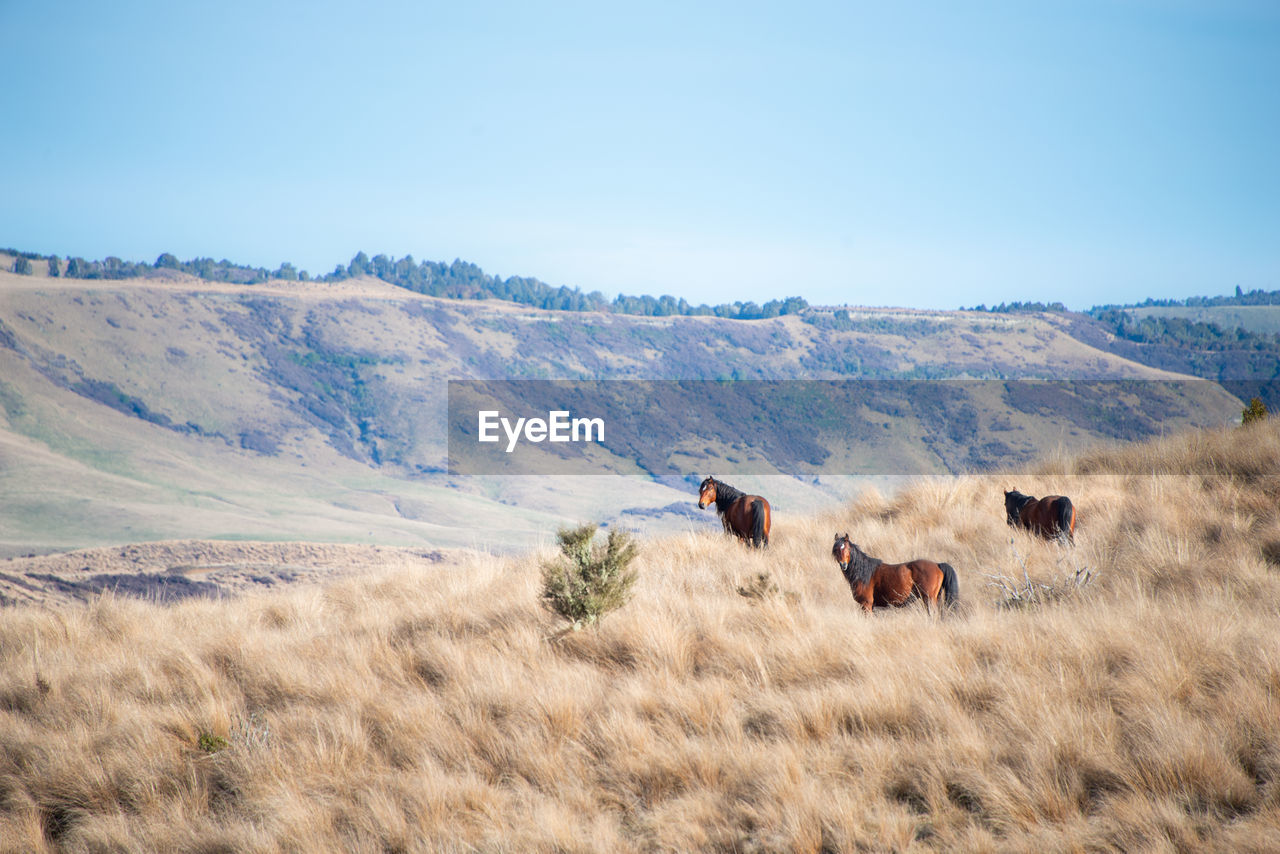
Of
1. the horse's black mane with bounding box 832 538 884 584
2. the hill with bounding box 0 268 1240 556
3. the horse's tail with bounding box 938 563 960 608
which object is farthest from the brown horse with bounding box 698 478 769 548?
the hill with bounding box 0 268 1240 556

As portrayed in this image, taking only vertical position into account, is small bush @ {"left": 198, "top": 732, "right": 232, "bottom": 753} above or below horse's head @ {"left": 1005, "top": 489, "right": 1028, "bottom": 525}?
below

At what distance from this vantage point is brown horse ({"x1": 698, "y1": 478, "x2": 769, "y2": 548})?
966 centimetres

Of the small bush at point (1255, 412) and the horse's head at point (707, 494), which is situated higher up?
the small bush at point (1255, 412)

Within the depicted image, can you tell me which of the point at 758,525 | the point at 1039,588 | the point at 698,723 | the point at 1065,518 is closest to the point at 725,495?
the point at 758,525

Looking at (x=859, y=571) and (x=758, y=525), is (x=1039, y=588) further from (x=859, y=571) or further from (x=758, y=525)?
(x=758, y=525)

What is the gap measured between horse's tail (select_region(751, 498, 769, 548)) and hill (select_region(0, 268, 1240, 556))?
55.9 meters

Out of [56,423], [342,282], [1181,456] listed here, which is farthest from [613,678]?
[342,282]

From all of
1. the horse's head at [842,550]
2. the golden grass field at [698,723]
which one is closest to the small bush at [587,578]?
the golden grass field at [698,723]

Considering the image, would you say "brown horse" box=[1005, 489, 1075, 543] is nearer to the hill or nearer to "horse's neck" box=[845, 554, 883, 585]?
"horse's neck" box=[845, 554, 883, 585]

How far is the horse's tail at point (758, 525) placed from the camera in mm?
9625

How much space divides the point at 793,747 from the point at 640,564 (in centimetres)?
570

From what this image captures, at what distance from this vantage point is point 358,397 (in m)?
126

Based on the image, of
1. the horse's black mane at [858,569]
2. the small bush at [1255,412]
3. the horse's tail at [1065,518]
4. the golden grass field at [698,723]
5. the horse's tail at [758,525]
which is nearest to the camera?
the golden grass field at [698,723]

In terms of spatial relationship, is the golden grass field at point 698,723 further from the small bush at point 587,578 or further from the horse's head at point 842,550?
the horse's head at point 842,550
